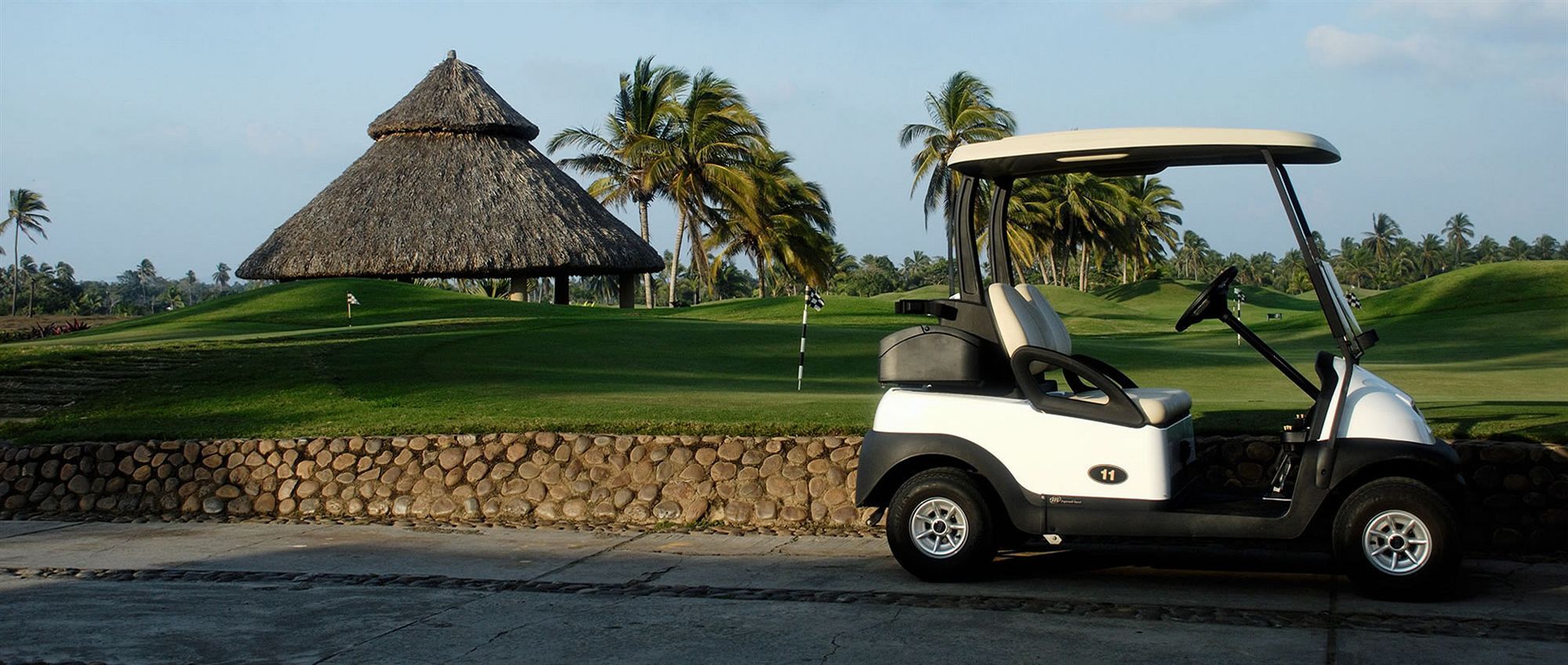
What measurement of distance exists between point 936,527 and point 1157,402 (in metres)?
1.37

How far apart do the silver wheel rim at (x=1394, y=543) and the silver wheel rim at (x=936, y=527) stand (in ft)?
6.75

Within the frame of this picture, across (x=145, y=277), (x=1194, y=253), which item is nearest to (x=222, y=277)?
(x=145, y=277)

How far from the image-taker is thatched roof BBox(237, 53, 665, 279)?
34531mm

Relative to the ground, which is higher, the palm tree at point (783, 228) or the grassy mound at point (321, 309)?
the palm tree at point (783, 228)

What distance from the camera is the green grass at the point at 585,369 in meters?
11.2

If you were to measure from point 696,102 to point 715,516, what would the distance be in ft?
130

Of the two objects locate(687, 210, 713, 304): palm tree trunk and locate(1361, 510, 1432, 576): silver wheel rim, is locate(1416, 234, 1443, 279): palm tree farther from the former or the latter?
locate(1361, 510, 1432, 576): silver wheel rim

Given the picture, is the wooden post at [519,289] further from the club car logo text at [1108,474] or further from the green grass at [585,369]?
the club car logo text at [1108,474]

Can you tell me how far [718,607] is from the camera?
707cm

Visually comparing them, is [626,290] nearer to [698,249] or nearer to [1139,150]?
[698,249]

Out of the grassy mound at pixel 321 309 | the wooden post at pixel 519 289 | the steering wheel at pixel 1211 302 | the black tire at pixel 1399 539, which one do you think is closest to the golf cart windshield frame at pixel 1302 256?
the steering wheel at pixel 1211 302

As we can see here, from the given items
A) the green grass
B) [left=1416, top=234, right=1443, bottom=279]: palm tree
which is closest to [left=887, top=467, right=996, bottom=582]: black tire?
the green grass

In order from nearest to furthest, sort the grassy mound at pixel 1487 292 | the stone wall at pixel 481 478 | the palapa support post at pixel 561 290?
the stone wall at pixel 481 478 < the grassy mound at pixel 1487 292 < the palapa support post at pixel 561 290

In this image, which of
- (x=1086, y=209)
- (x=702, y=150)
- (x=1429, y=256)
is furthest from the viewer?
(x=1429, y=256)
